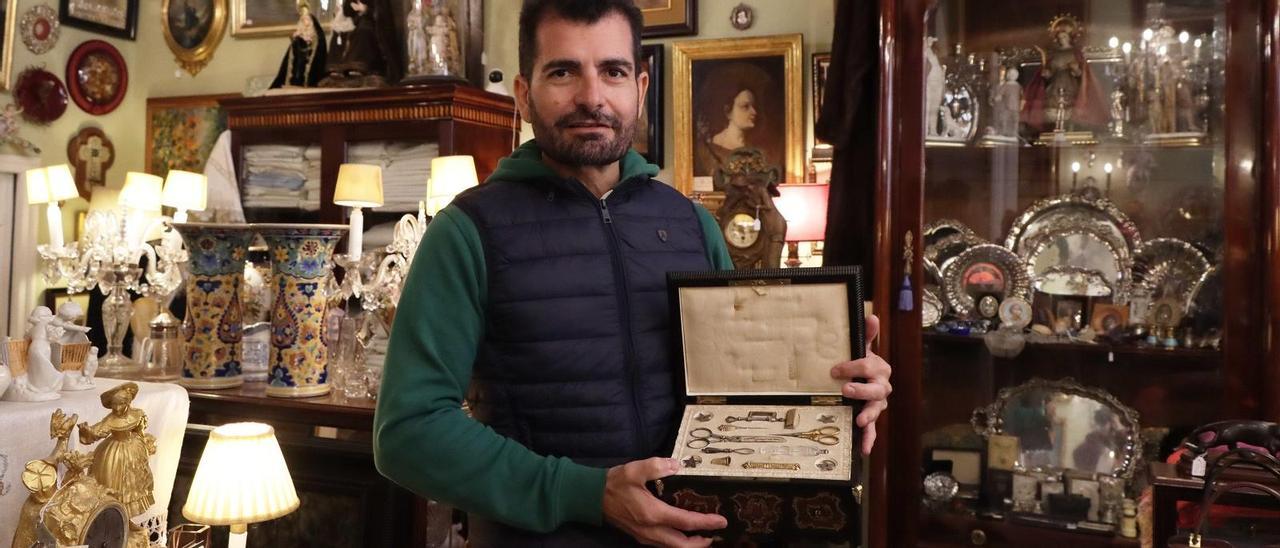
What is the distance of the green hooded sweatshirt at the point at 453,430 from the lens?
1.38 meters

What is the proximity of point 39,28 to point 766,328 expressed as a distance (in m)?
5.51

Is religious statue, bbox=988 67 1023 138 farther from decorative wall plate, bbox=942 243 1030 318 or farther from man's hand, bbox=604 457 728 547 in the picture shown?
man's hand, bbox=604 457 728 547

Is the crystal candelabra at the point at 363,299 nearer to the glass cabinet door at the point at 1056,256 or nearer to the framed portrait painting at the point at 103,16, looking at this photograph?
the glass cabinet door at the point at 1056,256

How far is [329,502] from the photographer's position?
2.86 m

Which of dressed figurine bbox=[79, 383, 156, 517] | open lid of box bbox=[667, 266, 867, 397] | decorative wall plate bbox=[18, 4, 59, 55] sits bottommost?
dressed figurine bbox=[79, 383, 156, 517]

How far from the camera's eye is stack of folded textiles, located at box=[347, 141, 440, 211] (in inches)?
181

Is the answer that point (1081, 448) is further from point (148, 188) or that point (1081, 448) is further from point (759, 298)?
point (148, 188)

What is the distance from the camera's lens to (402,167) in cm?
Result: 465

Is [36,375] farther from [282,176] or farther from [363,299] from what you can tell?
[282,176]

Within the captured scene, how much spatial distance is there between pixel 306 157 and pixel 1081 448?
3613mm

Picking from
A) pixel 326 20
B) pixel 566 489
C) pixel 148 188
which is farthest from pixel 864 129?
pixel 326 20

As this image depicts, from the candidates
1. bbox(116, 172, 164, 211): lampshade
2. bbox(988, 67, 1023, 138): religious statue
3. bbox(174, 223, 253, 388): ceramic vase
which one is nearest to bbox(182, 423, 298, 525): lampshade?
bbox(174, 223, 253, 388): ceramic vase

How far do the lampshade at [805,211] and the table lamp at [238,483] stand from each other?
1965mm

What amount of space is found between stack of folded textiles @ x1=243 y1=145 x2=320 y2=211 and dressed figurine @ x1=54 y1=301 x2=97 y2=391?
8.13 ft
